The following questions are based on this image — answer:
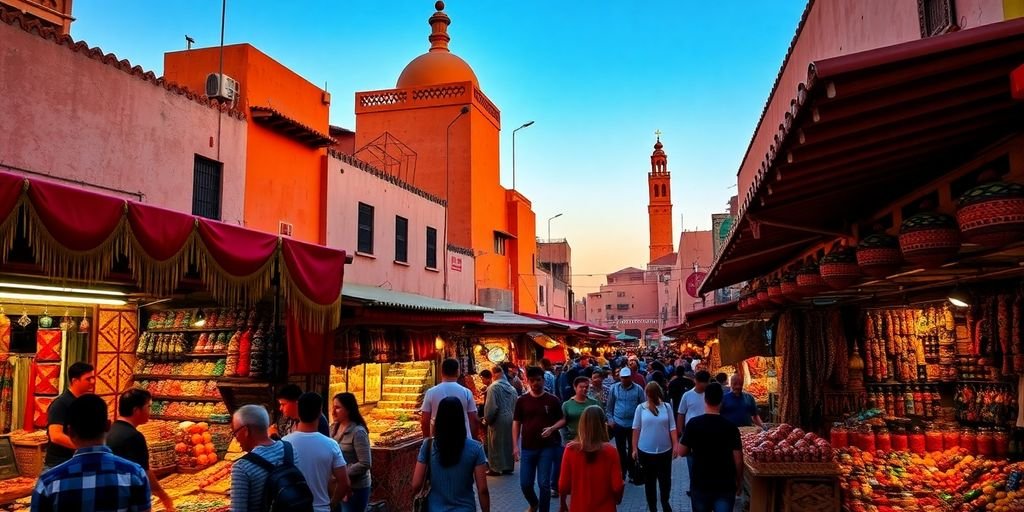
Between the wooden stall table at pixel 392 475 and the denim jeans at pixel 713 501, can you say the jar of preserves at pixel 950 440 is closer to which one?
the denim jeans at pixel 713 501

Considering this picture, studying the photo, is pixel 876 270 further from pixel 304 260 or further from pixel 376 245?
pixel 376 245

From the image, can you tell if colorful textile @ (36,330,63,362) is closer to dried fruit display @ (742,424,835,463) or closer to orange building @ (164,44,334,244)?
orange building @ (164,44,334,244)

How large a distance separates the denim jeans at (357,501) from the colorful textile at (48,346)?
17.7 ft

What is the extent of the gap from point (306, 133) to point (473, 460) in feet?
36.0

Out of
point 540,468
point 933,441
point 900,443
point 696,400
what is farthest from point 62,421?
point 933,441

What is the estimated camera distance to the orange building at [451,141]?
24.1m

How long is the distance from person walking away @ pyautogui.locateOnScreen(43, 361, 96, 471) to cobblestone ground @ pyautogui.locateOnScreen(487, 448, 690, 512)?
4.89m

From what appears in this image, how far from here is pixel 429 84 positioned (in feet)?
83.0

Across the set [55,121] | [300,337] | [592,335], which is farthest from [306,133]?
[592,335]

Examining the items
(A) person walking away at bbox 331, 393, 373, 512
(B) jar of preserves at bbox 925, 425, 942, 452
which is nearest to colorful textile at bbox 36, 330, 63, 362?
(A) person walking away at bbox 331, 393, 373, 512

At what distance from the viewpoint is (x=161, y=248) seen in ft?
17.7

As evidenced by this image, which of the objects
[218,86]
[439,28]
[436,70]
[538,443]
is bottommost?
[538,443]

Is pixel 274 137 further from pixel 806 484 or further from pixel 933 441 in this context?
pixel 933 441

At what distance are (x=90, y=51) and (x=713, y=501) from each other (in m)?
10.0
